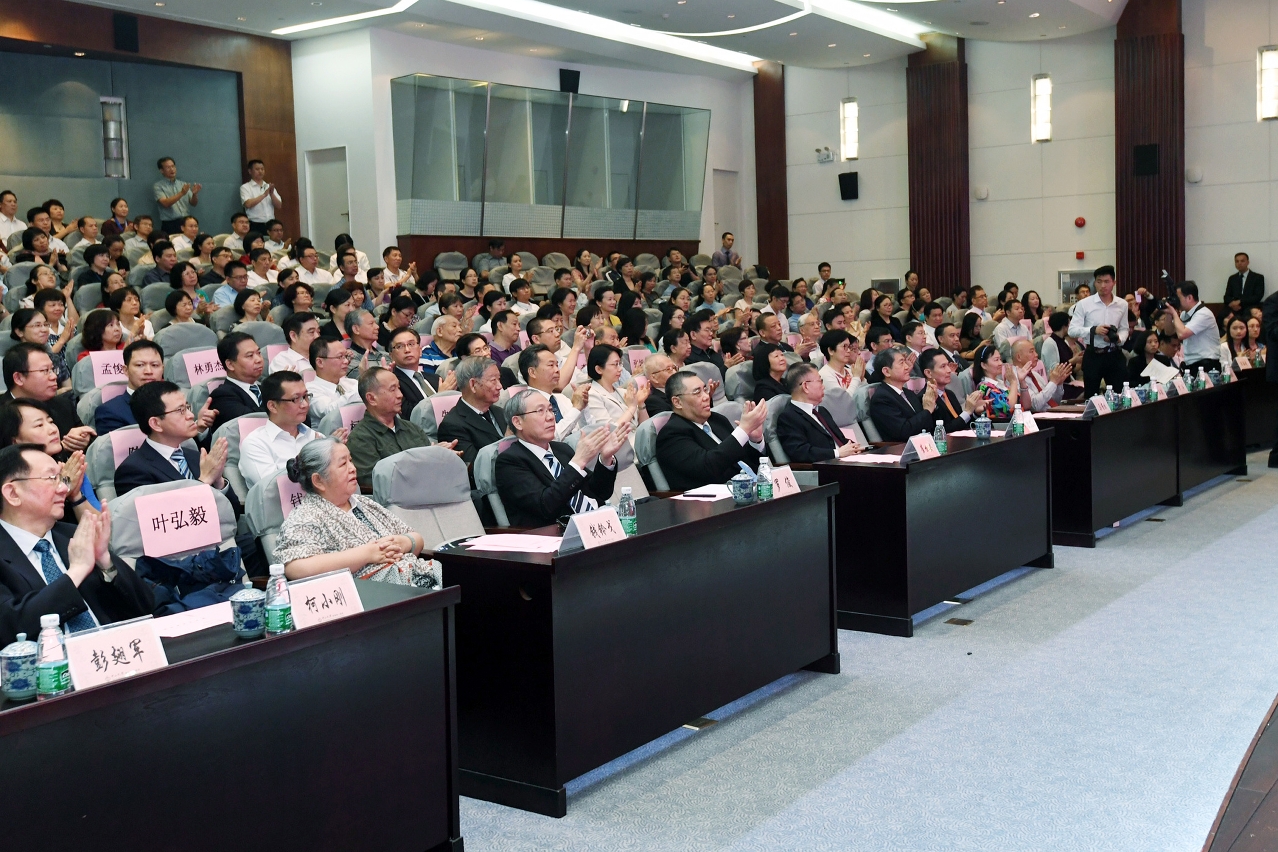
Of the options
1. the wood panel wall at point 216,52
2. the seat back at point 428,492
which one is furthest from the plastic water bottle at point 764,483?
the wood panel wall at point 216,52

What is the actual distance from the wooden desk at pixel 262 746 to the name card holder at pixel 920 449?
243 cm

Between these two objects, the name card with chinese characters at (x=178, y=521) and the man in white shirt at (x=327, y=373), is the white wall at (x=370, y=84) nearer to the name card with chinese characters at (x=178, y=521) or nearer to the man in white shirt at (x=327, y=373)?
the man in white shirt at (x=327, y=373)

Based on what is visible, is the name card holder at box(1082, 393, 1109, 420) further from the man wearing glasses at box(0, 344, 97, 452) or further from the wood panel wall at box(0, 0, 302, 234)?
the wood panel wall at box(0, 0, 302, 234)

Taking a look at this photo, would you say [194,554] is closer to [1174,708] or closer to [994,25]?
[1174,708]

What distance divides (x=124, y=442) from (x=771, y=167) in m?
13.2

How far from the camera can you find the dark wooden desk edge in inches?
72.1

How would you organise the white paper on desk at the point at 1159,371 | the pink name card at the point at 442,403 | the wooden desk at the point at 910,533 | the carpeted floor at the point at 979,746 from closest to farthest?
1. the carpeted floor at the point at 979,746
2. the wooden desk at the point at 910,533
3. the pink name card at the point at 442,403
4. the white paper on desk at the point at 1159,371

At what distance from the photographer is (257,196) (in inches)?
481

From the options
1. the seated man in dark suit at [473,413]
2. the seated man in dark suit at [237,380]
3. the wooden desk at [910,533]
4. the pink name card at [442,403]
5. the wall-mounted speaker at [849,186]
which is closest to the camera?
the wooden desk at [910,533]

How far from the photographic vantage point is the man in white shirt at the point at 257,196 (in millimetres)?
12195

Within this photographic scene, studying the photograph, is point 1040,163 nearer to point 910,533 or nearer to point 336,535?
point 910,533

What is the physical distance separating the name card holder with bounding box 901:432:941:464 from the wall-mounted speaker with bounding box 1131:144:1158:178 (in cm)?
990

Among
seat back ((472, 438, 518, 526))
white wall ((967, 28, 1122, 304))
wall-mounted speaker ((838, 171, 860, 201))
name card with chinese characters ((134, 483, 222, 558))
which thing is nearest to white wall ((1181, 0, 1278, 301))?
white wall ((967, 28, 1122, 304))

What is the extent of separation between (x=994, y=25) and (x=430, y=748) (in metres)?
12.4
